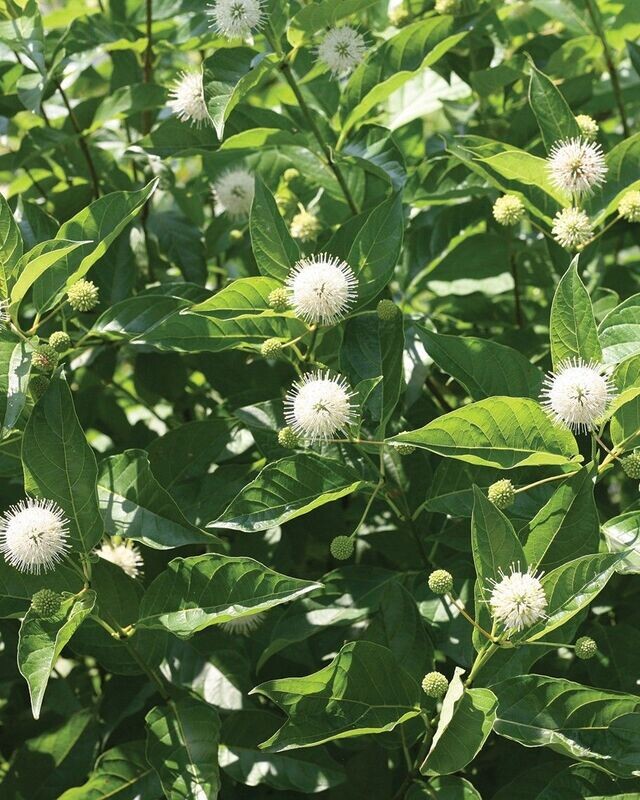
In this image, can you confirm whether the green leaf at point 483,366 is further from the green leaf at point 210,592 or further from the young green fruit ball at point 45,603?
the young green fruit ball at point 45,603

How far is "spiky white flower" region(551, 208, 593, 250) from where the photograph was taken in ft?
Answer: 6.94

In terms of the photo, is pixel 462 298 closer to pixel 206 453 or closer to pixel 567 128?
pixel 567 128

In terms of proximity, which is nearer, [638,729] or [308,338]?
[638,729]

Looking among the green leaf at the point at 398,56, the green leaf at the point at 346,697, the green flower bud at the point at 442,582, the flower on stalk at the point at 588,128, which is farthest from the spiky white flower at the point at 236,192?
the green leaf at the point at 346,697

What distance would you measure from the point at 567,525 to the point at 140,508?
2.65ft

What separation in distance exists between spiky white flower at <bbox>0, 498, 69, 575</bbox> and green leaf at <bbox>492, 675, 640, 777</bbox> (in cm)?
83

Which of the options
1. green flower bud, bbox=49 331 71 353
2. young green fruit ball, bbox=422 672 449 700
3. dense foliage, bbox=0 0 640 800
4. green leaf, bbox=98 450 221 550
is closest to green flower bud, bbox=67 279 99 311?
dense foliage, bbox=0 0 640 800

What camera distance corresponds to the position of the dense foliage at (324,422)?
69.9 inches

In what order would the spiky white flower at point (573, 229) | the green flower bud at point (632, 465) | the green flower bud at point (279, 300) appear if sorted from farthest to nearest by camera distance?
1. the spiky white flower at point (573, 229)
2. the green flower bud at point (279, 300)
3. the green flower bud at point (632, 465)

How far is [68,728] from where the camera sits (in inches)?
91.7

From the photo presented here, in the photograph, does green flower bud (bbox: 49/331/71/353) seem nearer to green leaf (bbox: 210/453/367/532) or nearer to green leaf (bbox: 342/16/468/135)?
green leaf (bbox: 210/453/367/532)

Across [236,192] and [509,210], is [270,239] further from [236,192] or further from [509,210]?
[236,192]

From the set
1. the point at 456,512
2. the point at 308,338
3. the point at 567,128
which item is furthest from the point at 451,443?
the point at 567,128

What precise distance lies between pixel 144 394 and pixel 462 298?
895 mm
